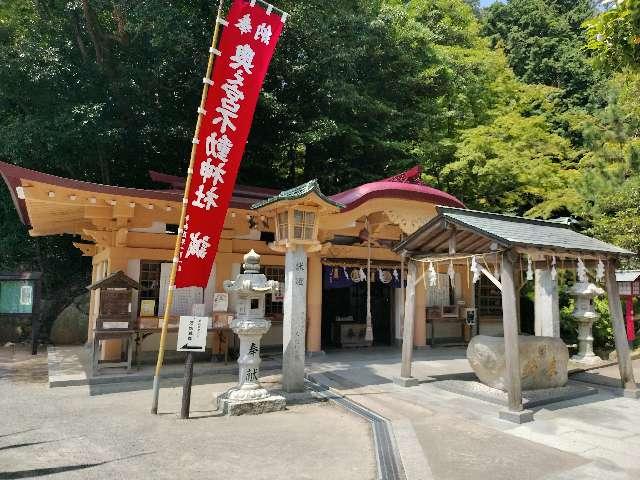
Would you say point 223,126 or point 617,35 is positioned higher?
point 617,35

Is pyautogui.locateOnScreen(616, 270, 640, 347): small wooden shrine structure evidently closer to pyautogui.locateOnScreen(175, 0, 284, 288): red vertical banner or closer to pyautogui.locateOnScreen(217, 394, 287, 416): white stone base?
pyautogui.locateOnScreen(217, 394, 287, 416): white stone base

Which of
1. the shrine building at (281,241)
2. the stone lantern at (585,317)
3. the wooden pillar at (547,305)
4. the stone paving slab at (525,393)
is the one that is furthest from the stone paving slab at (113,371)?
the stone lantern at (585,317)

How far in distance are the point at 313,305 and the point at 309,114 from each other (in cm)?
937

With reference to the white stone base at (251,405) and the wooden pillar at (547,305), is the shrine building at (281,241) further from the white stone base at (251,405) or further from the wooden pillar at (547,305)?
the wooden pillar at (547,305)

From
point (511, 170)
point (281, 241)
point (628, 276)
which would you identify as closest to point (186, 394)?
point (281, 241)

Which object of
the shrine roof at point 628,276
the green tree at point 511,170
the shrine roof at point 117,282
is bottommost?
the shrine roof at point 117,282

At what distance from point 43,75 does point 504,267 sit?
16.6 m

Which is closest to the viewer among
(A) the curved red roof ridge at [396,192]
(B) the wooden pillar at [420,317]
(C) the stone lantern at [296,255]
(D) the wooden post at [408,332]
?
(C) the stone lantern at [296,255]

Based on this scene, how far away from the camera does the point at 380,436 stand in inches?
241

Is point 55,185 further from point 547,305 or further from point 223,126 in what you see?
point 547,305

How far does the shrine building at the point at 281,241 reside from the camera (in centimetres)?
889

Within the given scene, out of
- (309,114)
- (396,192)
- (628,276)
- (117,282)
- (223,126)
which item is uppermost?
(309,114)

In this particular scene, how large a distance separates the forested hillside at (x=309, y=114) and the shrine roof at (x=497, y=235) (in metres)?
6.86

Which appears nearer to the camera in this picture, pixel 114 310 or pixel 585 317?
pixel 114 310
